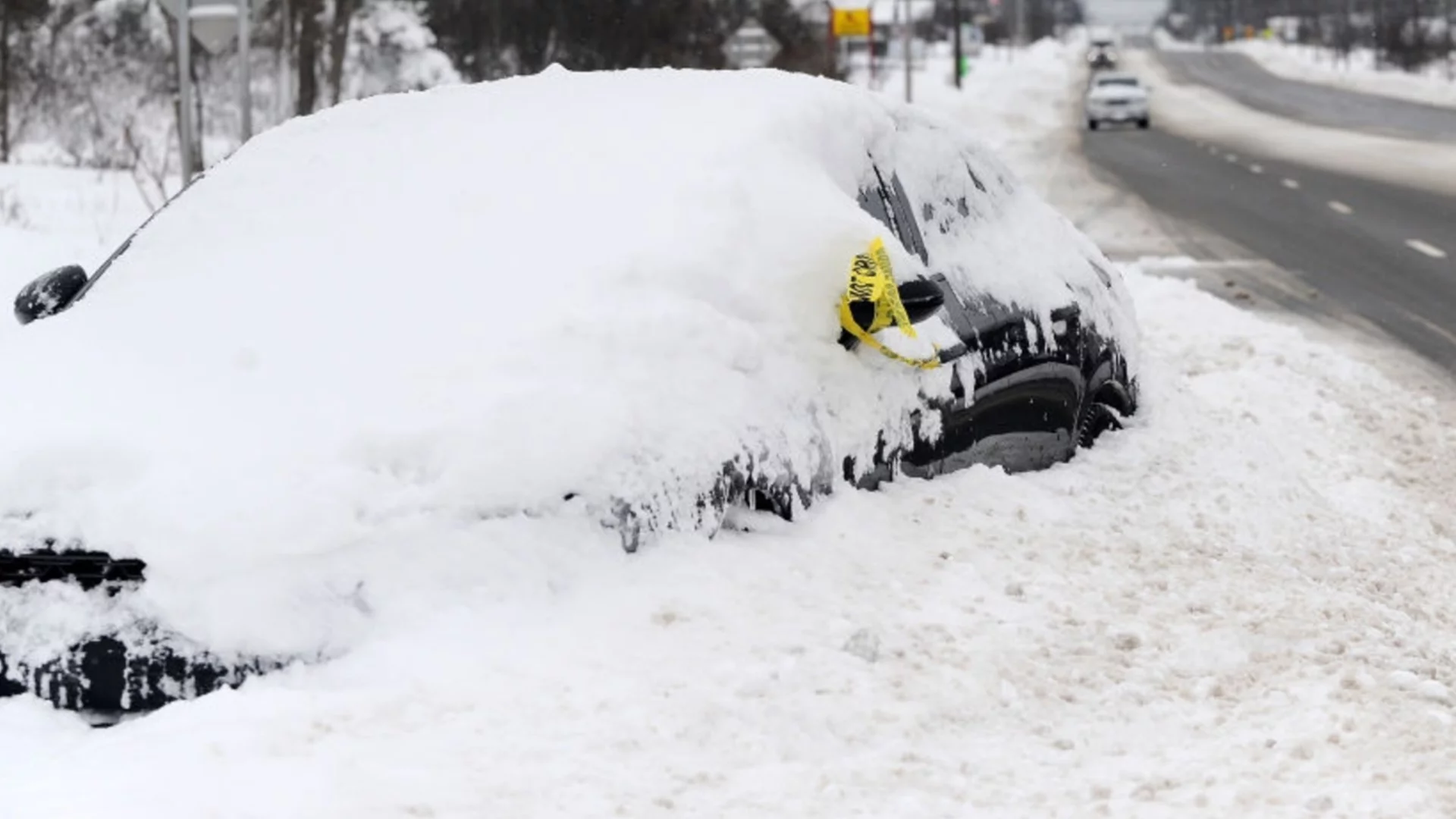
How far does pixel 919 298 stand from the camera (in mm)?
5691

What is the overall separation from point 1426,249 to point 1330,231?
87.0 inches

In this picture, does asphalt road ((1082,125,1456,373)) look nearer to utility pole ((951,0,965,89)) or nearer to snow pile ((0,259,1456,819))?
snow pile ((0,259,1456,819))

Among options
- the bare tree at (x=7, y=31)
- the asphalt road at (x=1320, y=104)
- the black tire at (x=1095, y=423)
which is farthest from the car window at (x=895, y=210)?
the asphalt road at (x=1320, y=104)

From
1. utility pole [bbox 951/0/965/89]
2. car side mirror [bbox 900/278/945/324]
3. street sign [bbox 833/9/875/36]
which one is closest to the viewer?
car side mirror [bbox 900/278/945/324]

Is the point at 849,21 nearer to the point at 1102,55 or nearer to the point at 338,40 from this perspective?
the point at 338,40

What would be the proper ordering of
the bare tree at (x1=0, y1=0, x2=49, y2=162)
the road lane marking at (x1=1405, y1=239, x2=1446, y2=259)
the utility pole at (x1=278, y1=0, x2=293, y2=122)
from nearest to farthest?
the road lane marking at (x1=1405, y1=239, x2=1446, y2=259) → the bare tree at (x1=0, y1=0, x2=49, y2=162) → the utility pole at (x1=278, y1=0, x2=293, y2=122)

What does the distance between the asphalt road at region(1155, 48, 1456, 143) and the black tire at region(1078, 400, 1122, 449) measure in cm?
3202

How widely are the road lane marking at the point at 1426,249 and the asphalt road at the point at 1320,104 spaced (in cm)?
2035

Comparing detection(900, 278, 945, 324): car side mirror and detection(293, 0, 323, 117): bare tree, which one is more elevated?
detection(900, 278, 945, 324): car side mirror

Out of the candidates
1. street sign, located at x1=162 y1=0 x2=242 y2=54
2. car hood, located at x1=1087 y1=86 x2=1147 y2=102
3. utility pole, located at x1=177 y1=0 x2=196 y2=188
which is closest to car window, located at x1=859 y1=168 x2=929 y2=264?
utility pole, located at x1=177 y1=0 x2=196 y2=188

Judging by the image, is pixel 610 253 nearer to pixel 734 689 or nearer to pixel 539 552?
pixel 539 552

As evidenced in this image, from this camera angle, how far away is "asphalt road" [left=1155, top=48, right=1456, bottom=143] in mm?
43594

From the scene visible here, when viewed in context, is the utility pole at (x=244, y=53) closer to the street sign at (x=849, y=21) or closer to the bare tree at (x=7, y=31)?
the bare tree at (x=7, y=31)

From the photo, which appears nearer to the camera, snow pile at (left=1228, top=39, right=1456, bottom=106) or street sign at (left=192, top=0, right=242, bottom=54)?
street sign at (left=192, top=0, right=242, bottom=54)
